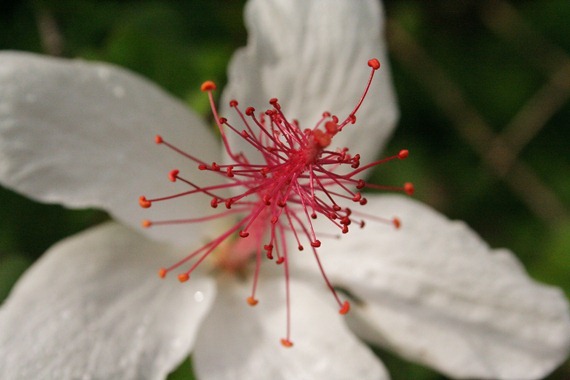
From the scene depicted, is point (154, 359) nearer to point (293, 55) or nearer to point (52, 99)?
point (52, 99)

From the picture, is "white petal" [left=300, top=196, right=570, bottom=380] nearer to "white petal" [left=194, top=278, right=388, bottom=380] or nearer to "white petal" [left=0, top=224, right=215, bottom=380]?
"white petal" [left=194, top=278, right=388, bottom=380]

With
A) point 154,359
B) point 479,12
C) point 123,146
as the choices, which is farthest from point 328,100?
point 479,12

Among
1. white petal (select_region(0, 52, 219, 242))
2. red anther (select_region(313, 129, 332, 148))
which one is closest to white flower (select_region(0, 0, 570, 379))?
white petal (select_region(0, 52, 219, 242))

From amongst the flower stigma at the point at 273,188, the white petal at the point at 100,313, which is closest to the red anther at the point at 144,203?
the flower stigma at the point at 273,188

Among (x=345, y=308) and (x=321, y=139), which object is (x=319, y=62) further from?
(x=345, y=308)

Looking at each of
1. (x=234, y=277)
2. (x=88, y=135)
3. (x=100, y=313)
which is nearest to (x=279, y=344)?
(x=234, y=277)

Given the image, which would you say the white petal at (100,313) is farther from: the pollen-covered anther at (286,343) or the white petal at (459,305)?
the white petal at (459,305)
